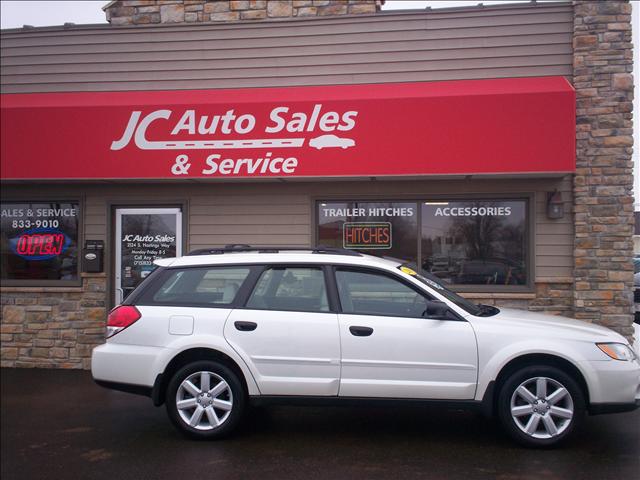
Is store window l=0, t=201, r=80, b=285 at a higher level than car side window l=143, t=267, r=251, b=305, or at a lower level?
higher

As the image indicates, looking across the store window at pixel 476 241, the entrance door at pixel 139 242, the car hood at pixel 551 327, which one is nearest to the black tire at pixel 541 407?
the car hood at pixel 551 327

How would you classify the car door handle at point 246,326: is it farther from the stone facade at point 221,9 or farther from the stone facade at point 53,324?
the stone facade at point 221,9

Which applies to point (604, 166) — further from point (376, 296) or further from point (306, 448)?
point (306, 448)

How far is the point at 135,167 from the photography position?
8523 millimetres

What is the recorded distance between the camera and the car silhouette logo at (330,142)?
815 centimetres

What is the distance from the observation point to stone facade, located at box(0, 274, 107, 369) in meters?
9.05

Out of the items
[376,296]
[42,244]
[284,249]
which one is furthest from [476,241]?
[42,244]

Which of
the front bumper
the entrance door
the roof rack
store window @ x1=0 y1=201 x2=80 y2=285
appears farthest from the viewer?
store window @ x1=0 y1=201 x2=80 y2=285

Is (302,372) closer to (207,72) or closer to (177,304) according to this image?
(177,304)

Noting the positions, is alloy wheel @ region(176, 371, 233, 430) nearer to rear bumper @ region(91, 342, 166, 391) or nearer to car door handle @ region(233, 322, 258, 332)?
rear bumper @ region(91, 342, 166, 391)

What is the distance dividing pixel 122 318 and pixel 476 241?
4.95 m

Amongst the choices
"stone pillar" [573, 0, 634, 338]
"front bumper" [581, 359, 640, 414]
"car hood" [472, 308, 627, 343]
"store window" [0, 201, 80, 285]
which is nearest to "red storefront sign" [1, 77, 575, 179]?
"stone pillar" [573, 0, 634, 338]

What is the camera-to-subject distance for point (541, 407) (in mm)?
5312

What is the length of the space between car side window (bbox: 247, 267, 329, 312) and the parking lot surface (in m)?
1.20
